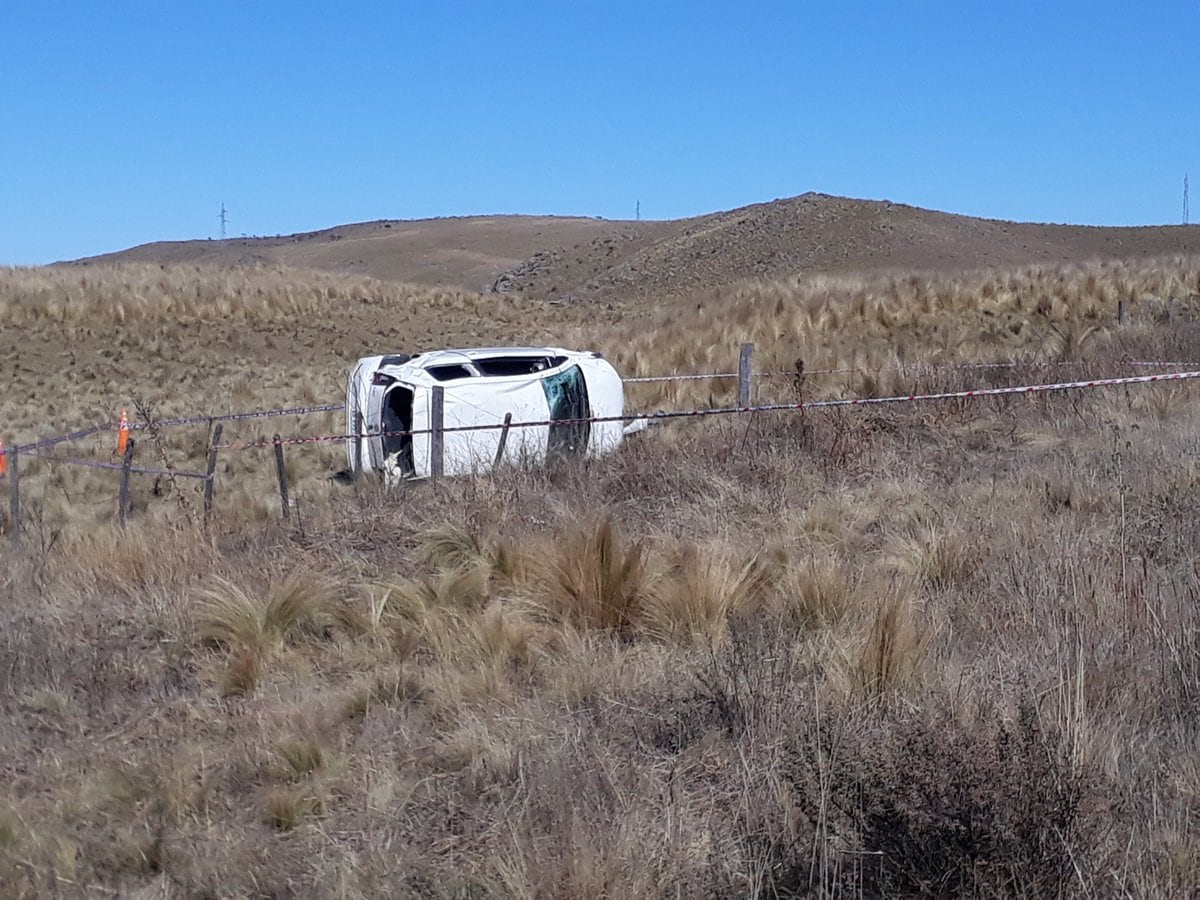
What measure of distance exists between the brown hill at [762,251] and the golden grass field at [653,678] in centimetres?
3845

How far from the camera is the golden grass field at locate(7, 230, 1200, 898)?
371 centimetres

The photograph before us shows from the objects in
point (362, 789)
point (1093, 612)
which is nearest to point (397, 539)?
point (362, 789)

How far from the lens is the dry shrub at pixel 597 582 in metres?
6.27

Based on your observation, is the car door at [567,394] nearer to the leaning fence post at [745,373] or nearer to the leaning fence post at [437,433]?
the leaning fence post at [437,433]

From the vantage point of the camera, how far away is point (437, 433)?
38.2 ft

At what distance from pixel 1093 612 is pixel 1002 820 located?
212 centimetres

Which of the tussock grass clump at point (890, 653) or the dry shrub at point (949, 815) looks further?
the tussock grass clump at point (890, 653)

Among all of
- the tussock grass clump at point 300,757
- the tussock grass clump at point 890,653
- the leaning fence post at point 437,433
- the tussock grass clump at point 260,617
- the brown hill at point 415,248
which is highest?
the brown hill at point 415,248

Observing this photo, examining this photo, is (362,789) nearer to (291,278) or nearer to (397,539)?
(397,539)

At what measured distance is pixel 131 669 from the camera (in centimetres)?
624

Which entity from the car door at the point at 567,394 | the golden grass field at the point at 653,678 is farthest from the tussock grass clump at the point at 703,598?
the car door at the point at 567,394

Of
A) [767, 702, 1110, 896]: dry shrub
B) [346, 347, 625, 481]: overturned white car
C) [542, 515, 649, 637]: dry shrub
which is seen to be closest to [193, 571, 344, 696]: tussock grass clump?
[542, 515, 649, 637]: dry shrub

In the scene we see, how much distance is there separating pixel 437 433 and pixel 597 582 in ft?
18.0

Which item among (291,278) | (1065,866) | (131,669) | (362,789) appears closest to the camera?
(1065,866)
